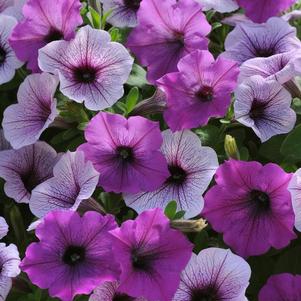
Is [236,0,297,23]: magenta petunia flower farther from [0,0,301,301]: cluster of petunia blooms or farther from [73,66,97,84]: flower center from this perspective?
[73,66,97,84]: flower center

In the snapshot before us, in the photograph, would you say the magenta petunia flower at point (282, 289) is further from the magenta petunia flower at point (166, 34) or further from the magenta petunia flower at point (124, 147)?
the magenta petunia flower at point (166, 34)

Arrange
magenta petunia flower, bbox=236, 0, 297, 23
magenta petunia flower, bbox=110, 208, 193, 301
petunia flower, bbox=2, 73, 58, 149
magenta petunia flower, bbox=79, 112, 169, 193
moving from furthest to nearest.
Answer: magenta petunia flower, bbox=236, 0, 297, 23, petunia flower, bbox=2, 73, 58, 149, magenta petunia flower, bbox=79, 112, 169, 193, magenta petunia flower, bbox=110, 208, 193, 301

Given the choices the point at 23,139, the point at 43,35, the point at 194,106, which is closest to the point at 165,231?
the point at 194,106

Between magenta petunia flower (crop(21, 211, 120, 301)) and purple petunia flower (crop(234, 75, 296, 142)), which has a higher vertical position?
purple petunia flower (crop(234, 75, 296, 142))

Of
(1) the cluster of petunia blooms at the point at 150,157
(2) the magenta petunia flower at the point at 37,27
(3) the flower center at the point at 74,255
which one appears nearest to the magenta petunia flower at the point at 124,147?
(1) the cluster of petunia blooms at the point at 150,157

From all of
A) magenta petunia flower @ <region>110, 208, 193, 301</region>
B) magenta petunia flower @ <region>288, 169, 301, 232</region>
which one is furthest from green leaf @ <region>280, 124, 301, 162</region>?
magenta petunia flower @ <region>110, 208, 193, 301</region>

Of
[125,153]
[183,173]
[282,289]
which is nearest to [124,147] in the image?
[125,153]
